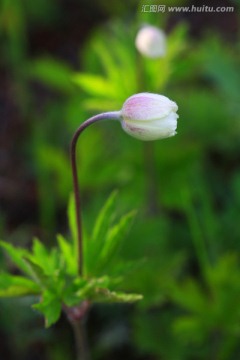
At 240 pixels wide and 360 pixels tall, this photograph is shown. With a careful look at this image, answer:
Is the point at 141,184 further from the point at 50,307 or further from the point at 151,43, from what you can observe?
the point at 50,307

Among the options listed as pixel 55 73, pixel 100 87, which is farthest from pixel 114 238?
pixel 55 73

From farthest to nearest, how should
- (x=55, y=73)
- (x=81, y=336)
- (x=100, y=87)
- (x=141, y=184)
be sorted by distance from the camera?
(x=55, y=73) → (x=141, y=184) → (x=100, y=87) → (x=81, y=336)

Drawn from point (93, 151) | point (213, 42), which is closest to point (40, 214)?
point (93, 151)

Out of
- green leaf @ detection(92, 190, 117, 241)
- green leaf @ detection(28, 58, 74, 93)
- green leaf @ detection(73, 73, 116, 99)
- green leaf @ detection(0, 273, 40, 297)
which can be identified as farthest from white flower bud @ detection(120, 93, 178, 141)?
green leaf @ detection(28, 58, 74, 93)

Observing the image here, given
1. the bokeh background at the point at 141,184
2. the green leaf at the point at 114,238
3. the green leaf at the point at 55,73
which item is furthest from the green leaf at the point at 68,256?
the green leaf at the point at 55,73

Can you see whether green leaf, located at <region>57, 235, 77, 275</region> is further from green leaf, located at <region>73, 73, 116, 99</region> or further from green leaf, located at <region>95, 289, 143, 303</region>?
green leaf, located at <region>73, 73, 116, 99</region>

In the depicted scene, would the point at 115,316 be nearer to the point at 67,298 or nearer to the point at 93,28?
the point at 67,298
